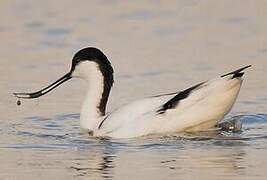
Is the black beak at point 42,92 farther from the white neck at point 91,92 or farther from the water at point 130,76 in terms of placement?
the water at point 130,76

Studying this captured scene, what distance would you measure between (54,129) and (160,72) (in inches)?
118

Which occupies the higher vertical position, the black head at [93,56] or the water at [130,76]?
the black head at [93,56]

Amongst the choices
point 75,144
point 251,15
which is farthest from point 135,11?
point 75,144

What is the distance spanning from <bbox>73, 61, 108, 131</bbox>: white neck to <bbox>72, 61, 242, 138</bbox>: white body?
52 centimetres

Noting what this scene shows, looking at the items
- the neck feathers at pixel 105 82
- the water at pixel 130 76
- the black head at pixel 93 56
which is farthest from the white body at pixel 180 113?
the black head at pixel 93 56

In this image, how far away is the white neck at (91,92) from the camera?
13.4 metres

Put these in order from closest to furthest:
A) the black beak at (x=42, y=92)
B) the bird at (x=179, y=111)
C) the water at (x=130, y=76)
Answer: the water at (x=130, y=76), the bird at (x=179, y=111), the black beak at (x=42, y=92)

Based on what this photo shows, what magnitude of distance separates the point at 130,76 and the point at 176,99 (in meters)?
3.39

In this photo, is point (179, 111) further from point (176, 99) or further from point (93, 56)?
point (93, 56)

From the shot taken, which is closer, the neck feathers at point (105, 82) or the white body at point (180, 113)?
the white body at point (180, 113)

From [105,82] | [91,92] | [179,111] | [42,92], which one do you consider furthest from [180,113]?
[42,92]

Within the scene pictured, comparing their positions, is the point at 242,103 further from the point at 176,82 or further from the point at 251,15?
the point at 251,15

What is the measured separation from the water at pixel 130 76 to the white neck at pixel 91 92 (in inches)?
7.5

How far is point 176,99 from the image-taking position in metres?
12.5
